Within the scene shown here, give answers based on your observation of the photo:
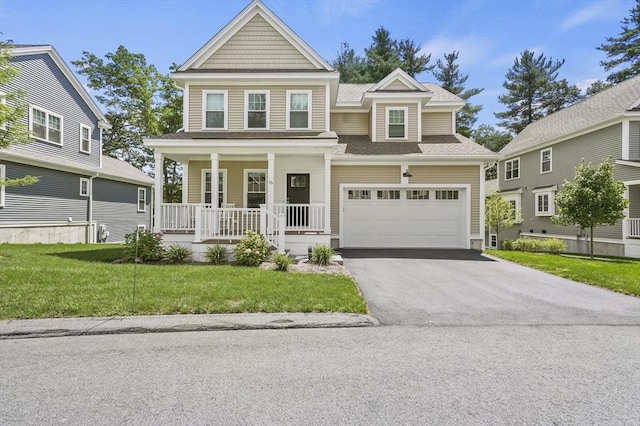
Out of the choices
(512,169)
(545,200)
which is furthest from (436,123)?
(512,169)

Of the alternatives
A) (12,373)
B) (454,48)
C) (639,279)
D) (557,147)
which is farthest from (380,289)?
(454,48)

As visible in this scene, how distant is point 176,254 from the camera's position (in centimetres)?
958

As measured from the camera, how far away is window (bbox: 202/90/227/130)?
500 inches

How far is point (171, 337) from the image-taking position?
14.5ft

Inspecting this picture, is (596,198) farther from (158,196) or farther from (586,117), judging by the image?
(158,196)

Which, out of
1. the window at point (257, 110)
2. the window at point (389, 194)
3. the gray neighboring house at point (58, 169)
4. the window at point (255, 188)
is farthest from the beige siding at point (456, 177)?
the gray neighboring house at point (58, 169)

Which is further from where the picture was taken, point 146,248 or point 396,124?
point 396,124

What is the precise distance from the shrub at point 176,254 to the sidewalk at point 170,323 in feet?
15.1

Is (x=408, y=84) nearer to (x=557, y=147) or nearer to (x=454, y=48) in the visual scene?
(x=557, y=147)

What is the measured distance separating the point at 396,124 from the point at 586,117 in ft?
35.7

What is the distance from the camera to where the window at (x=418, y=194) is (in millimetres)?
13305

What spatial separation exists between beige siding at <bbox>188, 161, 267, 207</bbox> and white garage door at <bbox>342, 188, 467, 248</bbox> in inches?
158

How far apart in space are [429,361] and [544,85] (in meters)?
38.3

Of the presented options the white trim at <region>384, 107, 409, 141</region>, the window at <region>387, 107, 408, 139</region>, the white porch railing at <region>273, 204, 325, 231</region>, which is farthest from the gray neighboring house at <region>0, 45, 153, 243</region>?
the window at <region>387, 107, 408, 139</region>
